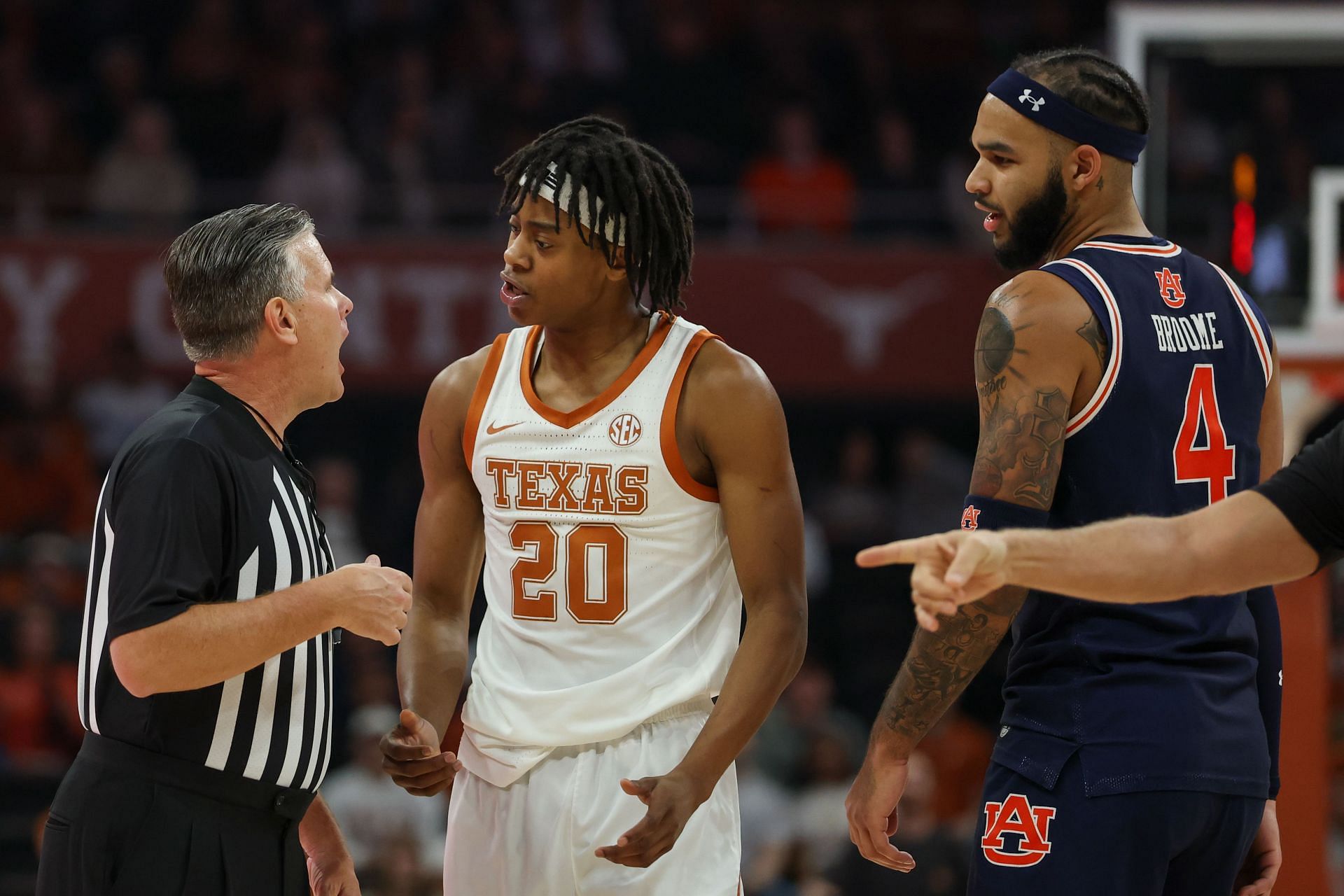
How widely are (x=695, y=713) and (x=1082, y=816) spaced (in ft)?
2.87

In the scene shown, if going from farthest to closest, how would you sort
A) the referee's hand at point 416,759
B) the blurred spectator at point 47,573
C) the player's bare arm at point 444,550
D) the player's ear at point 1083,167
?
the blurred spectator at point 47,573 < the player's bare arm at point 444,550 < the player's ear at point 1083,167 < the referee's hand at point 416,759

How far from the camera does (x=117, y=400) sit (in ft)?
34.8

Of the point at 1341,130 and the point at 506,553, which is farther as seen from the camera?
the point at 1341,130

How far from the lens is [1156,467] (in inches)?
131

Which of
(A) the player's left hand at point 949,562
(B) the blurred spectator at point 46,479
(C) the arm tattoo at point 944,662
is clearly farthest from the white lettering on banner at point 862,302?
(A) the player's left hand at point 949,562

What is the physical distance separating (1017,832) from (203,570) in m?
1.71

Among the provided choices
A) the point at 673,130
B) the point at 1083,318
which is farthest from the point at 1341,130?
the point at 1083,318

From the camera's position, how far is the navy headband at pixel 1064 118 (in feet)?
11.5

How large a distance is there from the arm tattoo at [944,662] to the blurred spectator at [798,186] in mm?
8016

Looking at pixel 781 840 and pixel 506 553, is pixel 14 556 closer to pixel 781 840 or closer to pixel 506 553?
pixel 781 840

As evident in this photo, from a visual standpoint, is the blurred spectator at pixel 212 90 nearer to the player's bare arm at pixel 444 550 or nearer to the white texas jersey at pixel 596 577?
the player's bare arm at pixel 444 550

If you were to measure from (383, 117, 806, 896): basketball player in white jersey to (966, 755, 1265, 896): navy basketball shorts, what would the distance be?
581 millimetres

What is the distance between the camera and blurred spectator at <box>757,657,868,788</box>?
894 cm

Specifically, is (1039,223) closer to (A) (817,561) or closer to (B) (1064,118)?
(B) (1064,118)
